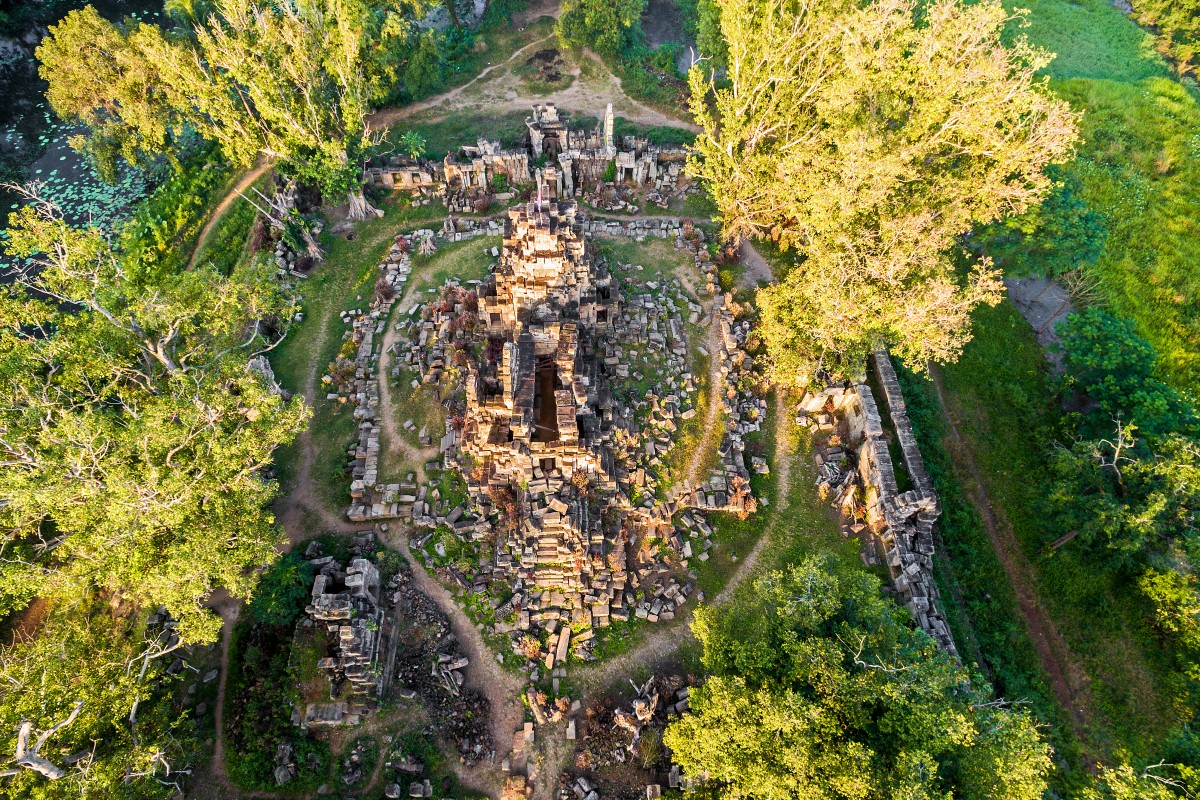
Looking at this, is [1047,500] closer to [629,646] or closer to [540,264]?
[629,646]

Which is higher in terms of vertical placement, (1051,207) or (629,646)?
(1051,207)

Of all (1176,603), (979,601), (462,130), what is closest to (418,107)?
(462,130)

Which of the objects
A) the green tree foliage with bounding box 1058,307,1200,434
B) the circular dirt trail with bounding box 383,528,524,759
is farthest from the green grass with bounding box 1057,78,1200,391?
the circular dirt trail with bounding box 383,528,524,759

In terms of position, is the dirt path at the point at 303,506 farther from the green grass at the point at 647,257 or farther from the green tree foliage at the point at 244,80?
the green grass at the point at 647,257

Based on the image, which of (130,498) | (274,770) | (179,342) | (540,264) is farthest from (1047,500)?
(179,342)

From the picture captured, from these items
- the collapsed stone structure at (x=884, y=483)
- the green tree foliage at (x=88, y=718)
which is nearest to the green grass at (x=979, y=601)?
the collapsed stone structure at (x=884, y=483)

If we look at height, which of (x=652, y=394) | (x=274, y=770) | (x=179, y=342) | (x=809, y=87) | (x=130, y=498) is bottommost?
(x=274, y=770)


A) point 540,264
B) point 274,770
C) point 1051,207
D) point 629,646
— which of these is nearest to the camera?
point 274,770
